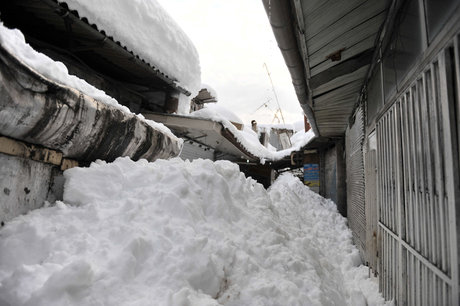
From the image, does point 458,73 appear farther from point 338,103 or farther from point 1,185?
point 338,103

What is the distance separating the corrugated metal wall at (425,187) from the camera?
5.07 ft

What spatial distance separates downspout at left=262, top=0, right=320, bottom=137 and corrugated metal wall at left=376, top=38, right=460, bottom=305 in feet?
4.93

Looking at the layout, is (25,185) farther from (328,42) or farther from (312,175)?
(312,175)

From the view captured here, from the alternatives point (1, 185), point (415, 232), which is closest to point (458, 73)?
point (415, 232)

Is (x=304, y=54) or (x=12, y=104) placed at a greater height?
(x=304, y=54)

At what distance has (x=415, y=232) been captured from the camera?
2.19 meters

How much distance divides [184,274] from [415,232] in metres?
2.04

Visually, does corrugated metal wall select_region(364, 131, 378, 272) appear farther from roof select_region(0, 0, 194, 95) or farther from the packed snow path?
roof select_region(0, 0, 194, 95)

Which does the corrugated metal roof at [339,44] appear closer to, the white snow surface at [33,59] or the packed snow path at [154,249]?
the packed snow path at [154,249]

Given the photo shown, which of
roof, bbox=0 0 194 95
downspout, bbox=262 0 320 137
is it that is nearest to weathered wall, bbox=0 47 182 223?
downspout, bbox=262 0 320 137

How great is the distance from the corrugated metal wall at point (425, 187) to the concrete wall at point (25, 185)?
3336 mm

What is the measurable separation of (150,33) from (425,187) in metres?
6.93

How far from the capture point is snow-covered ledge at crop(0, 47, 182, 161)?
1946 millimetres

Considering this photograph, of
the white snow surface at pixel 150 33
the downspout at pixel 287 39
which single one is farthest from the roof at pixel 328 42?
the white snow surface at pixel 150 33
